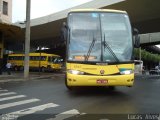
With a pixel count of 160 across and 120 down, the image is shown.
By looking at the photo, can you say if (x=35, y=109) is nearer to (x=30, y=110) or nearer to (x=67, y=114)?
(x=30, y=110)

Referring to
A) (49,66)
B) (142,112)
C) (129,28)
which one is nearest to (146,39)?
(49,66)

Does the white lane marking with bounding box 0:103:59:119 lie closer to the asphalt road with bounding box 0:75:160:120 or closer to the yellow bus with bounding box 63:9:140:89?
the asphalt road with bounding box 0:75:160:120

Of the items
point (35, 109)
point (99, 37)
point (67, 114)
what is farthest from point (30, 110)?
point (99, 37)

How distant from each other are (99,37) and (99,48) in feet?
1.76

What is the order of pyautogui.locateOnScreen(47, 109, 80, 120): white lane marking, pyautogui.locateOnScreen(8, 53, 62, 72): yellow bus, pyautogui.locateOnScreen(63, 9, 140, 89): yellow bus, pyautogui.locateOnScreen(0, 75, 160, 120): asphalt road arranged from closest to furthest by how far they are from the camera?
pyautogui.locateOnScreen(47, 109, 80, 120): white lane marking, pyautogui.locateOnScreen(0, 75, 160, 120): asphalt road, pyautogui.locateOnScreen(63, 9, 140, 89): yellow bus, pyautogui.locateOnScreen(8, 53, 62, 72): yellow bus

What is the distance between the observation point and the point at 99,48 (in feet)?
49.4

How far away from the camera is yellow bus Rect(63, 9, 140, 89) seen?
1470 cm

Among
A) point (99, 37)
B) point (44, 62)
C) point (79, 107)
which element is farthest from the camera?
point (44, 62)

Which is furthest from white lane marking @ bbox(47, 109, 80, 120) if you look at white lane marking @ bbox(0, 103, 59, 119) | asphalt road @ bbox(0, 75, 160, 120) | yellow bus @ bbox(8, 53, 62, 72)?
yellow bus @ bbox(8, 53, 62, 72)

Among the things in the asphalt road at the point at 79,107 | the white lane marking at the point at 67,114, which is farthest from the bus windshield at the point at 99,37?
the white lane marking at the point at 67,114

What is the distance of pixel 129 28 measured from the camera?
15.6m

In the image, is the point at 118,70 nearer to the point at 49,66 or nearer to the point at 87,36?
the point at 87,36

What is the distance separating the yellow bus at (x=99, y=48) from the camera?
14695 millimetres

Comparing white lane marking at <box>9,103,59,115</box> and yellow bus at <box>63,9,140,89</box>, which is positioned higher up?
yellow bus at <box>63,9,140,89</box>
